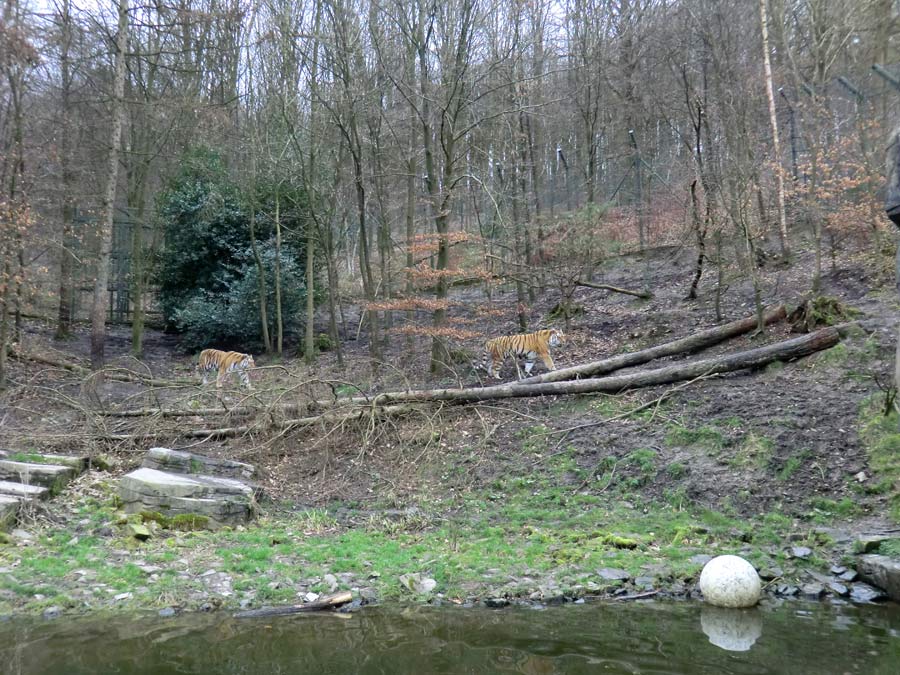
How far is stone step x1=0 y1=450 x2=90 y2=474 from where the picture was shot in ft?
32.9

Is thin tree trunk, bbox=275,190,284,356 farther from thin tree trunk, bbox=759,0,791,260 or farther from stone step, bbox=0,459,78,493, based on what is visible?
thin tree trunk, bbox=759,0,791,260

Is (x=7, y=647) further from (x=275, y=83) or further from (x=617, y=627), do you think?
(x=275, y=83)

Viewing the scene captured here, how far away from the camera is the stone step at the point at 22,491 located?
8508 millimetres

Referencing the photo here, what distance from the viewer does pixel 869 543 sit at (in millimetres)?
7016

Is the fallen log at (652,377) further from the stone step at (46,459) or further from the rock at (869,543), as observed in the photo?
the rock at (869,543)

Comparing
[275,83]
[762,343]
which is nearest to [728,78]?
[762,343]

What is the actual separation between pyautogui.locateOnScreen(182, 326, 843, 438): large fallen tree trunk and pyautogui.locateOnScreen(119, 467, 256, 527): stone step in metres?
2.93

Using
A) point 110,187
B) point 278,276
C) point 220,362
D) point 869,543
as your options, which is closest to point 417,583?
point 869,543

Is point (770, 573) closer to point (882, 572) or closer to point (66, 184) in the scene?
point (882, 572)

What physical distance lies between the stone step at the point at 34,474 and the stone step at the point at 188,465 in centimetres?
109

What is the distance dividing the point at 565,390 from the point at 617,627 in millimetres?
6809

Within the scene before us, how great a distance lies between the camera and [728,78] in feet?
56.7

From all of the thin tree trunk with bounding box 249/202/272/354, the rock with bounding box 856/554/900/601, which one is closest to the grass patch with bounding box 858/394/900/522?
the rock with bounding box 856/554/900/601

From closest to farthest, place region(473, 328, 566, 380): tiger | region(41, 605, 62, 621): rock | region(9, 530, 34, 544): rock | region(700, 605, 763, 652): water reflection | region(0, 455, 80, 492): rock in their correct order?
region(700, 605, 763, 652): water reflection < region(41, 605, 62, 621): rock < region(9, 530, 34, 544): rock < region(0, 455, 80, 492): rock < region(473, 328, 566, 380): tiger
